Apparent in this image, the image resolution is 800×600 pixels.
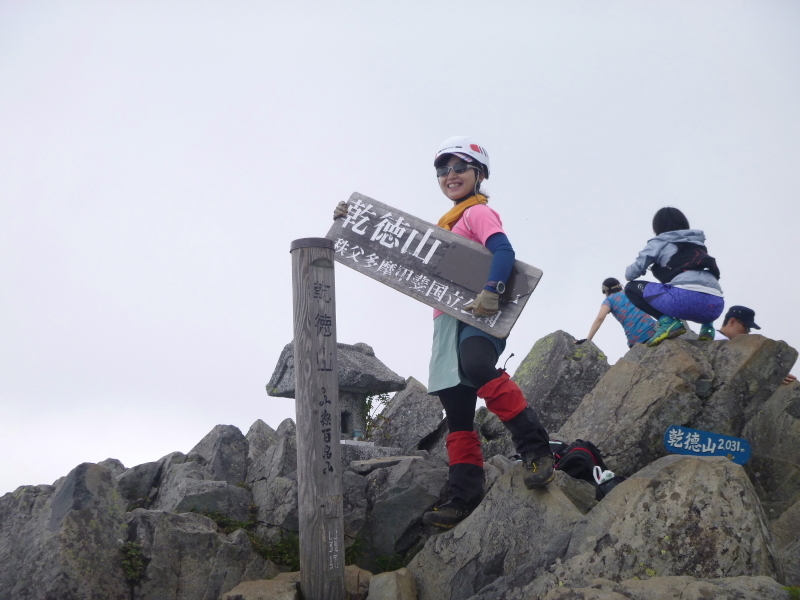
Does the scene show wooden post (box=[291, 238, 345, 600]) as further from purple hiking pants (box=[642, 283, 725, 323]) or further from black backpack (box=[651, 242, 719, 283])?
black backpack (box=[651, 242, 719, 283])

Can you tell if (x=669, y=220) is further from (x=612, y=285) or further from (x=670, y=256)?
(x=612, y=285)

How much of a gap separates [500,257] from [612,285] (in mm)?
5495

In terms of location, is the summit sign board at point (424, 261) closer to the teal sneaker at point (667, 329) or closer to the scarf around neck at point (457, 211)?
the scarf around neck at point (457, 211)

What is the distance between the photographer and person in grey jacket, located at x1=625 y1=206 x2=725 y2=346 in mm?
7992

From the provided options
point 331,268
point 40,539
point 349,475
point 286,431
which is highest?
point 331,268

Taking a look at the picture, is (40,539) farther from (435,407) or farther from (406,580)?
(435,407)

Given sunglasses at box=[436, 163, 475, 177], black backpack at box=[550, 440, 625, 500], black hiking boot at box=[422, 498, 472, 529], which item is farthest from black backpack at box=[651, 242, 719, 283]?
black hiking boot at box=[422, 498, 472, 529]

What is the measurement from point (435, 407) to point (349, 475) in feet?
12.5

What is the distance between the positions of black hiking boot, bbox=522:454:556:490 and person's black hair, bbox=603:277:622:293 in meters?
5.80

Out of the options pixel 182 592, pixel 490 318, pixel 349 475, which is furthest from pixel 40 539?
pixel 490 318

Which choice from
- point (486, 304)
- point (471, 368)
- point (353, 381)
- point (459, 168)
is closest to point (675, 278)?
point (459, 168)

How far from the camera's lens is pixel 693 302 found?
801cm

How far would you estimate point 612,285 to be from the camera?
36.1ft

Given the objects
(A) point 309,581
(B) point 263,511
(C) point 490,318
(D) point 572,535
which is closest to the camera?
(D) point 572,535
